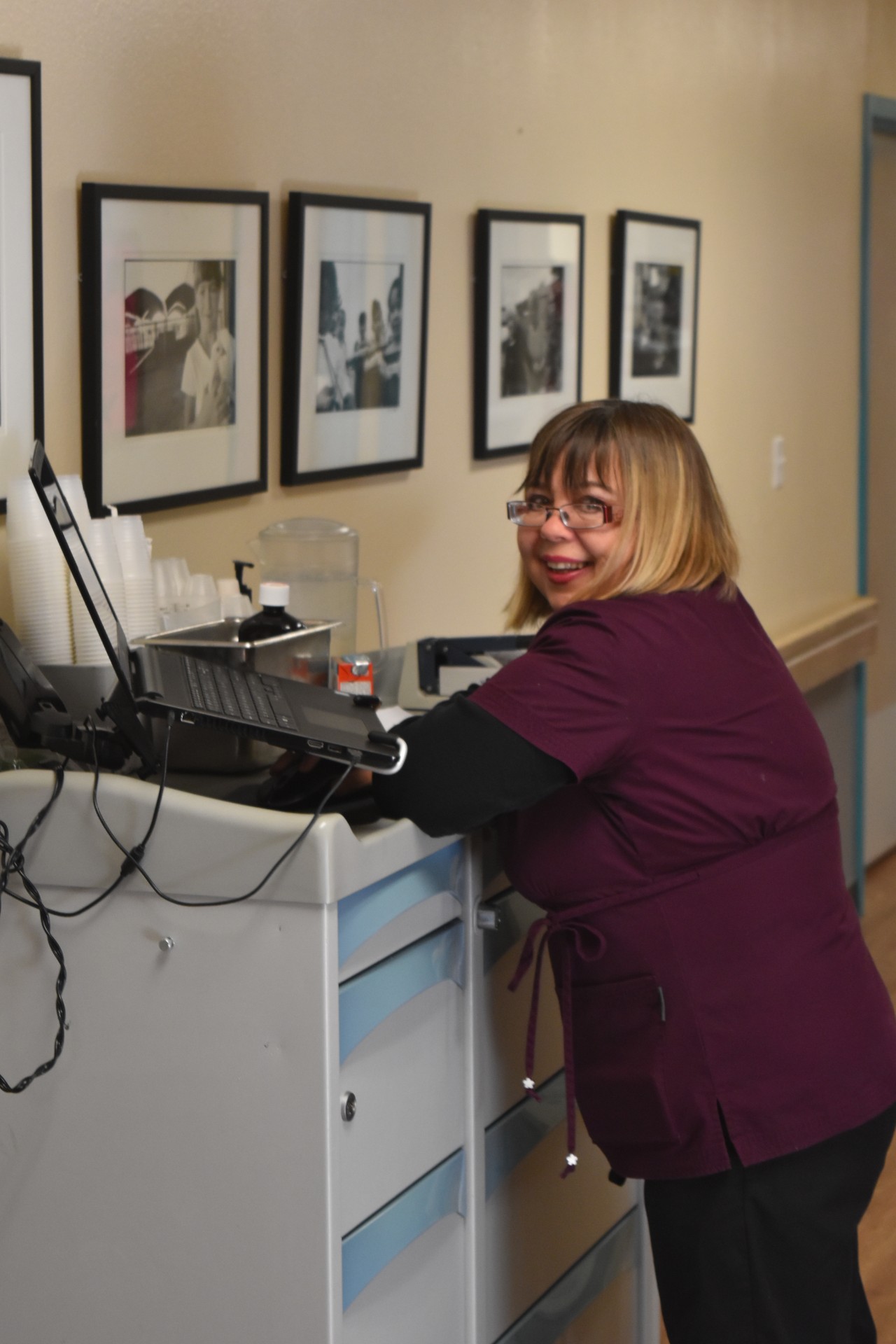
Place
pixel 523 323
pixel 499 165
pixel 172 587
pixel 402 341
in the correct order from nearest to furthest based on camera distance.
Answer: pixel 172 587
pixel 402 341
pixel 499 165
pixel 523 323

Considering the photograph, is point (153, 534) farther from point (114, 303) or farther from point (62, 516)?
point (62, 516)

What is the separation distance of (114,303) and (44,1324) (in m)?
1.30

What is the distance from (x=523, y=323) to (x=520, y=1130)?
66.3 inches

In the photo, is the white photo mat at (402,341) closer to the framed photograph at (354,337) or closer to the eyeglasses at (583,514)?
the framed photograph at (354,337)

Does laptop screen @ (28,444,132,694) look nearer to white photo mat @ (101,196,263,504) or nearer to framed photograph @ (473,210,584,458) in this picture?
white photo mat @ (101,196,263,504)

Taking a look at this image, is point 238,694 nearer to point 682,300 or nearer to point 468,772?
point 468,772

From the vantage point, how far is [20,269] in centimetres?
182

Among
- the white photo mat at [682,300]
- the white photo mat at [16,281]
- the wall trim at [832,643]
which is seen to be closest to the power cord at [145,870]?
the white photo mat at [16,281]

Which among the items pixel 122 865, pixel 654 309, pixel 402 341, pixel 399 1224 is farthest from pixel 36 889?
pixel 654 309

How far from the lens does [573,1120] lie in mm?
1709

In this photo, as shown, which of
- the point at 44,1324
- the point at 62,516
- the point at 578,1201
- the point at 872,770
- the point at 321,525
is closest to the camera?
the point at 62,516

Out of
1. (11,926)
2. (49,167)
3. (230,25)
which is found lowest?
(11,926)

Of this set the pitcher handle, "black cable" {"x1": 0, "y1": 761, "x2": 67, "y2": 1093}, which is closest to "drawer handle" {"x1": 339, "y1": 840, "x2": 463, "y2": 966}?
"black cable" {"x1": 0, "y1": 761, "x2": 67, "y2": 1093}

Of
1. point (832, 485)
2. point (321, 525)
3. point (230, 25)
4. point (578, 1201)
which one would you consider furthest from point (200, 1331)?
point (832, 485)
